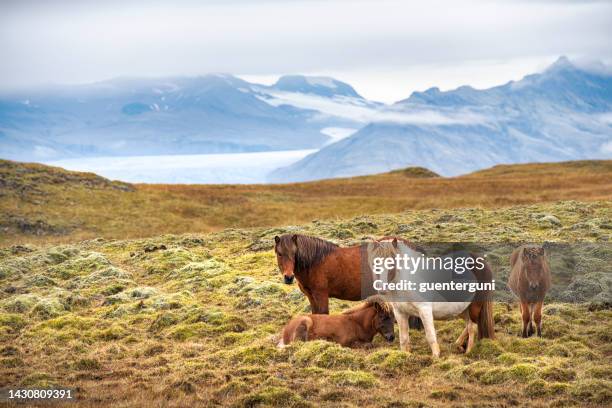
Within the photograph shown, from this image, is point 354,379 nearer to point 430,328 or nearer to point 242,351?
point 430,328

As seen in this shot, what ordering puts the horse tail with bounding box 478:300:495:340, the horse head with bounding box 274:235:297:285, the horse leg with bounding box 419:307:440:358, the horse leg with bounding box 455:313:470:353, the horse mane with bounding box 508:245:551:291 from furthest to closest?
the horse head with bounding box 274:235:297:285 < the horse mane with bounding box 508:245:551:291 < the horse leg with bounding box 455:313:470:353 < the horse tail with bounding box 478:300:495:340 < the horse leg with bounding box 419:307:440:358

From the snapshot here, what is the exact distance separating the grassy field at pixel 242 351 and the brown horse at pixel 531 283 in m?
0.61

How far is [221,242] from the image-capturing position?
42.6m

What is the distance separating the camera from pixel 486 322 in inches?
649

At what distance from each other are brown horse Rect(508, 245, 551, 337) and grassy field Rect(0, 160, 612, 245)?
1442 inches

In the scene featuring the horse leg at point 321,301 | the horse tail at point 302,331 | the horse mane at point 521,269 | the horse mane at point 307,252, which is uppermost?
the horse mane at point 307,252

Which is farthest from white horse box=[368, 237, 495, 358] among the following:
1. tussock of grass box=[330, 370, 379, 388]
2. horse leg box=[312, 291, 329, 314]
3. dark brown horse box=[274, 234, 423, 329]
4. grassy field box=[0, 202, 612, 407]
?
horse leg box=[312, 291, 329, 314]

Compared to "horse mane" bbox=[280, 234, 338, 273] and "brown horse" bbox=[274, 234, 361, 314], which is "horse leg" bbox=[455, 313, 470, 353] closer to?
"brown horse" bbox=[274, 234, 361, 314]

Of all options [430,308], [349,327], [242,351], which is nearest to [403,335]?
[430,308]

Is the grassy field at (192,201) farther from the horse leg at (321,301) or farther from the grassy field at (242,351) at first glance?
the horse leg at (321,301)

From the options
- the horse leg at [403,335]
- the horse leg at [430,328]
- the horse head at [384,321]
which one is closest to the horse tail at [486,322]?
the horse leg at [430,328]

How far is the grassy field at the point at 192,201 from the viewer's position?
57000 millimetres

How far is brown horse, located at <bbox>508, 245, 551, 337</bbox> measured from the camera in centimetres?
Answer: 1660

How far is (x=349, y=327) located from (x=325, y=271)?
5.86 feet
